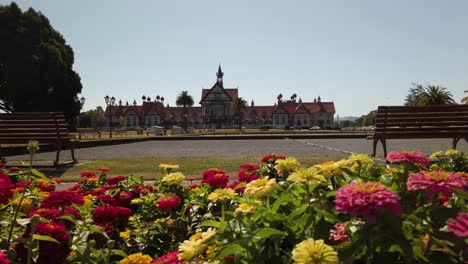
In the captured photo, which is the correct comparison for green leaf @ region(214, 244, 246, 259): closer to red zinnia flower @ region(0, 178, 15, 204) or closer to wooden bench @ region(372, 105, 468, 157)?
red zinnia flower @ region(0, 178, 15, 204)

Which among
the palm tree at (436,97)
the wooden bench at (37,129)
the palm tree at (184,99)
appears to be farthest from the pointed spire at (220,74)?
the wooden bench at (37,129)

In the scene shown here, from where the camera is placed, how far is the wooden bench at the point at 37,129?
1041 cm

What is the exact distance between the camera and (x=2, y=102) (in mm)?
36594

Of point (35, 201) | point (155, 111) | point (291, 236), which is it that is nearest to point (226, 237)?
point (291, 236)

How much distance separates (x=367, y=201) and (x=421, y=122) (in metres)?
9.40

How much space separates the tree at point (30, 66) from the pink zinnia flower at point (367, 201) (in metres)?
39.4

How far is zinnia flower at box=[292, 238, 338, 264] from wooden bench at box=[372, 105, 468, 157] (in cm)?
878

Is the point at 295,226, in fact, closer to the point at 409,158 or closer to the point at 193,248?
the point at 193,248

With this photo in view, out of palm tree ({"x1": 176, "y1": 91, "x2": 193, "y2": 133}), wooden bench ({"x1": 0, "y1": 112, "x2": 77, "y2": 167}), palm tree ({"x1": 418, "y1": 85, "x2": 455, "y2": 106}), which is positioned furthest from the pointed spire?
wooden bench ({"x1": 0, "y1": 112, "x2": 77, "y2": 167})

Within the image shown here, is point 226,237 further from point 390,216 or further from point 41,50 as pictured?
point 41,50

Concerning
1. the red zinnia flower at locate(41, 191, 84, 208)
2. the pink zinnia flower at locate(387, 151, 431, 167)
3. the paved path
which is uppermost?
the pink zinnia flower at locate(387, 151, 431, 167)

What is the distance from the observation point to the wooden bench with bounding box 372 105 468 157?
9320 mm

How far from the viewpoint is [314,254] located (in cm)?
115

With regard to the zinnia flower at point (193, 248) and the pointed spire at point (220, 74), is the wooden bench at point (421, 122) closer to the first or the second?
the zinnia flower at point (193, 248)
